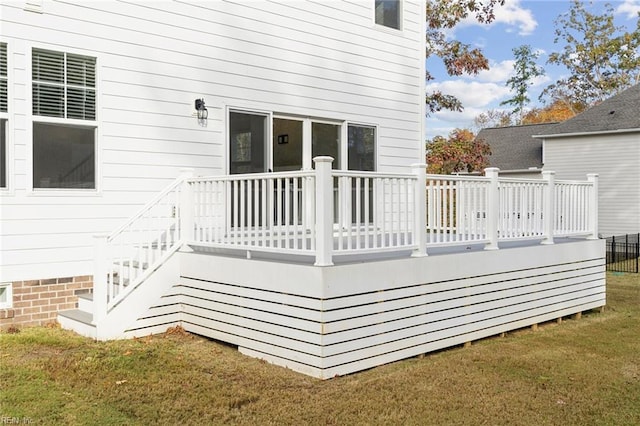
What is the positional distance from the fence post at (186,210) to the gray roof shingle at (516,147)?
1969 centimetres

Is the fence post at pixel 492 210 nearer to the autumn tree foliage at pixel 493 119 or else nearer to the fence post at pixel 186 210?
the fence post at pixel 186 210

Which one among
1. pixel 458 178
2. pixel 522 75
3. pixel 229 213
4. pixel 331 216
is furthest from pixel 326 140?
pixel 522 75

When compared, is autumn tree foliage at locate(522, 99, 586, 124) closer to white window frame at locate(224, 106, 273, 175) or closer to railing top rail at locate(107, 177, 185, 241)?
white window frame at locate(224, 106, 273, 175)

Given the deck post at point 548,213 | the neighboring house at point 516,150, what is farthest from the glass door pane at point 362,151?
the neighboring house at point 516,150

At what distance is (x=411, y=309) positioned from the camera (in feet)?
17.7

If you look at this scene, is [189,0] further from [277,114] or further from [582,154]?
[582,154]

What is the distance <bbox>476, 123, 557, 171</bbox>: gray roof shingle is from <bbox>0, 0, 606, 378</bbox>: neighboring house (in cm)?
1641

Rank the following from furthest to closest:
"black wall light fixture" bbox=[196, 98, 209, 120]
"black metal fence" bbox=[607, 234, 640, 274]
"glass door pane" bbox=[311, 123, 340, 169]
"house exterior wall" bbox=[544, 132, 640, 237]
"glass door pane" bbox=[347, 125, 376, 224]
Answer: "house exterior wall" bbox=[544, 132, 640, 237] < "black metal fence" bbox=[607, 234, 640, 274] < "glass door pane" bbox=[347, 125, 376, 224] < "glass door pane" bbox=[311, 123, 340, 169] < "black wall light fixture" bbox=[196, 98, 209, 120]

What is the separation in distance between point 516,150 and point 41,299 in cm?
2243

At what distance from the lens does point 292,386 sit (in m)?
4.50

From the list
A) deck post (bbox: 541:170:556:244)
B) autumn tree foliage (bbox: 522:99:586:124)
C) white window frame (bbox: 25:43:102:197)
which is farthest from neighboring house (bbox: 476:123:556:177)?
white window frame (bbox: 25:43:102:197)

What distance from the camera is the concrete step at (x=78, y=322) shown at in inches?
224

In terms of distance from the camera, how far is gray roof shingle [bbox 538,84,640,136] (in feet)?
60.3

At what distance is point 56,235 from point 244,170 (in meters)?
2.58
